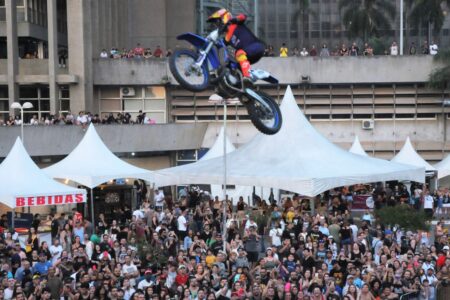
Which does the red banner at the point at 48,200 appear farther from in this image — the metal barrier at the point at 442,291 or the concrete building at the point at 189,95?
the concrete building at the point at 189,95

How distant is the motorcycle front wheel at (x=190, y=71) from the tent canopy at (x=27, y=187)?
13.9m

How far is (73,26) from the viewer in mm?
44188

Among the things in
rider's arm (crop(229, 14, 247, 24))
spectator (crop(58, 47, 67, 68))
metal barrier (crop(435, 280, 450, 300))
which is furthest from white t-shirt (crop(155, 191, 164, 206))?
rider's arm (crop(229, 14, 247, 24))

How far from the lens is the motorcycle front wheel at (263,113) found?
12875 millimetres

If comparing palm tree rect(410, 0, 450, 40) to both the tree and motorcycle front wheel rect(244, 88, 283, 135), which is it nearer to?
the tree

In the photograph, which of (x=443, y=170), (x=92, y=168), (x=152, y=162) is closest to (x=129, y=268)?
(x=92, y=168)

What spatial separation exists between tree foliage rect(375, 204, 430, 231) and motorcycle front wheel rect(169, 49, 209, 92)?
1395cm

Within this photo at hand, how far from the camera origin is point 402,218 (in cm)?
2530

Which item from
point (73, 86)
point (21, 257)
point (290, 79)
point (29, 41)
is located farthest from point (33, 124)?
point (21, 257)

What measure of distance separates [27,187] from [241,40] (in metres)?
14.8

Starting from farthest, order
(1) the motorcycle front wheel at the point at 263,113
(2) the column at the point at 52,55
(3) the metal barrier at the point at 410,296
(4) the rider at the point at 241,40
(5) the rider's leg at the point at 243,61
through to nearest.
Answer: (2) the column at the point at 52,55
(3) the metal barrier at the point at 410,296
(1) the motorcycle front wheel at the point at 263,113
(5) the rider's leg at the point at 243,61
(4) the rider at the point at 241,40

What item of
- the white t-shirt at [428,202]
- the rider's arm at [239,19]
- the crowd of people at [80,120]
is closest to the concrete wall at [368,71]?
the crowd of people at [80,120]

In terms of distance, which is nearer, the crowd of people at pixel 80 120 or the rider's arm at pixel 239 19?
the rider's arm at pixel 239 19

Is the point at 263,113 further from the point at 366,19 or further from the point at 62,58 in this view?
the point at 366,19
